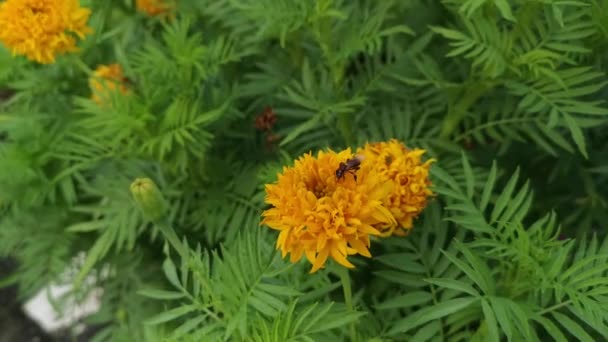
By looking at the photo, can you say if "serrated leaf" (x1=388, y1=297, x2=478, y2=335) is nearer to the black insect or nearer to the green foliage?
the green foliage

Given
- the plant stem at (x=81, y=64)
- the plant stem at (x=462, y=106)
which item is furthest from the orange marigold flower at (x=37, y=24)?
the plant stem at (x=462, y=106)

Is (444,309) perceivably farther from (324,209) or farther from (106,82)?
(106,82)

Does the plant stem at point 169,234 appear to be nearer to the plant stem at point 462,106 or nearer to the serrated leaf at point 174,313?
the serrated leaf at point 174,313

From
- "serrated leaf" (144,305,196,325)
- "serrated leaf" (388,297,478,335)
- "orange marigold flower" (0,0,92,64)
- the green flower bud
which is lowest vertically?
"serrated leaf" (388,297,478,335)

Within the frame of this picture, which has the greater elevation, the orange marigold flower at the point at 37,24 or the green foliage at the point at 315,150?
the orange marigold flower at the point at 37,24

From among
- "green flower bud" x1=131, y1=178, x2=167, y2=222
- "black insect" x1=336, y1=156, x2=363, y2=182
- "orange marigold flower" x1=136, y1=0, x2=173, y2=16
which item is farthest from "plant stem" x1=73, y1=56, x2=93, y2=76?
"black insect" x1=336, y1=156, x2=363, y2=182

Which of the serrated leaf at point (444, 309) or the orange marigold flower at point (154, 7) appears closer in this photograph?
the serrated leaf at point (444, 309)
